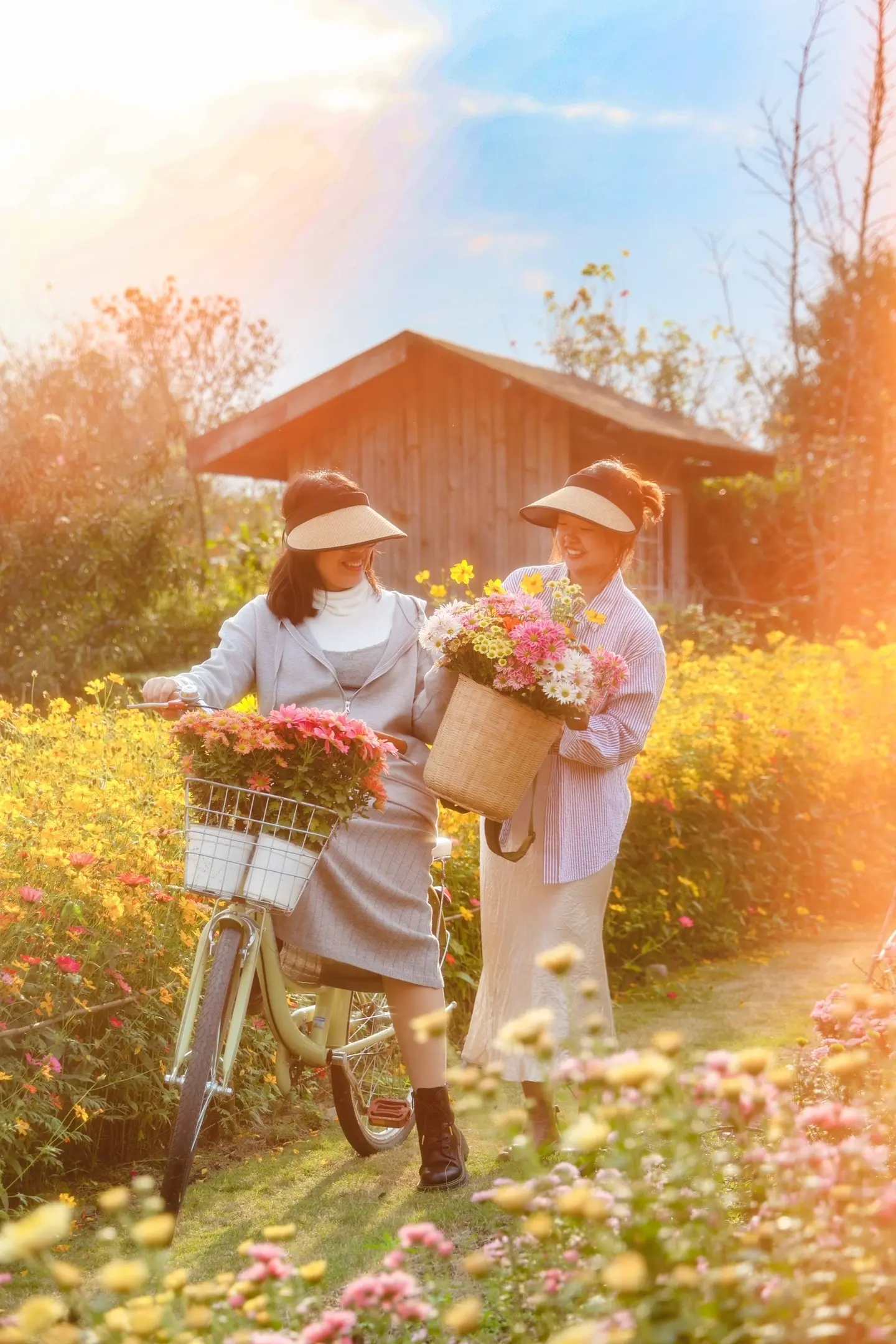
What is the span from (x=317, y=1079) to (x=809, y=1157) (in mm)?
3113

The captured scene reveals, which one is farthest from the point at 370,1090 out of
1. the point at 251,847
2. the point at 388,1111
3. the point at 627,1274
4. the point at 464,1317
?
the point at 627,1274

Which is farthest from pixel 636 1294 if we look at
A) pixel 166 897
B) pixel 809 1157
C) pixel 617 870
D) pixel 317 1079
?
pixel 617 870

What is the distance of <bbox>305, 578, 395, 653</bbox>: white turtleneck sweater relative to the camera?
11.9ft

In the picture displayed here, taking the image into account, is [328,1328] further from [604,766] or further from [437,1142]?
[604,766]

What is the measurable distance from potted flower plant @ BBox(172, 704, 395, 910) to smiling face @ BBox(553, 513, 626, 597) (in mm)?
1046

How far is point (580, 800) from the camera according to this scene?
3703 millimetres

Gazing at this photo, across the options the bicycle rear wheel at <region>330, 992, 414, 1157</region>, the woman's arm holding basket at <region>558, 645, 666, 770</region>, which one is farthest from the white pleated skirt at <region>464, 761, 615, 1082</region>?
the bicycle rear wheel at <region>330, 992, 414, 1157</region>

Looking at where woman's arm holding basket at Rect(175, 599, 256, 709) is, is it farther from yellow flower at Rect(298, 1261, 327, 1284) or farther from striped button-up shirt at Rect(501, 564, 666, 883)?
yellow flower at Rect(298, 1261, 327, 1284)

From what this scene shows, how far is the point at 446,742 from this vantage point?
10.9ft

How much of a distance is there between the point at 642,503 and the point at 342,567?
883mm

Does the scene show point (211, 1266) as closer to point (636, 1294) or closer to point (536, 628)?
point (536, 628)

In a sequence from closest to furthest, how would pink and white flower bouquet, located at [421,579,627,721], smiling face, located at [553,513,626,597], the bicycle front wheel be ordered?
the bicycle front wheel
pink and white flower bouquet, located at [421,579,627,721]
smiling face, located at [553,513,626,597]

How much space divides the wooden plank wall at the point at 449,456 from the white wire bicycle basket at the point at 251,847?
32.6 ft

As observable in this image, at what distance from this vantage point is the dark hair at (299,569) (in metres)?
3.59
